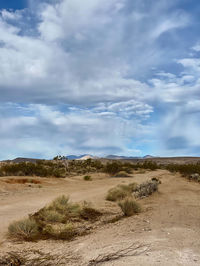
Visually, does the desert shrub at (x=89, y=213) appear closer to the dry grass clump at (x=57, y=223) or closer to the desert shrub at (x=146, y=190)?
the dry grass clump at (x=57, y=223)

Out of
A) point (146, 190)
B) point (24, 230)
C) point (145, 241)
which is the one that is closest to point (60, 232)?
point (24, 230)

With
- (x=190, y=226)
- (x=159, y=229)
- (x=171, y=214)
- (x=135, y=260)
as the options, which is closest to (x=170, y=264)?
(x=135, y=260)

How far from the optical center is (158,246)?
703 centimetres

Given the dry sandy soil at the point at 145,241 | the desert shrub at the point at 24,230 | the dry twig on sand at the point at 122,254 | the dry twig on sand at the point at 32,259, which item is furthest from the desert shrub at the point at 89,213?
the dry twig on sand at the point at 122,254

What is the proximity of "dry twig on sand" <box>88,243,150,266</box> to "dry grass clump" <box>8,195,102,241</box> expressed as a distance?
3.38 metres

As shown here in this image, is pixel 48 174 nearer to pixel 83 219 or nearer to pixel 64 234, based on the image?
pixel 83 219

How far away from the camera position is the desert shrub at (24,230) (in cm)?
1006

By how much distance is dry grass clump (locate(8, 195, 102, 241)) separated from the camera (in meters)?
10.2

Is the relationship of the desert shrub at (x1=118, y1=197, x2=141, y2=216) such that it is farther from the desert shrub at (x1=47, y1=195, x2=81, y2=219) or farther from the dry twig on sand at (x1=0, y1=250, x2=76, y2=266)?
the dry twig on sand at (x1=0, y1=250, x2=76, y2=266)

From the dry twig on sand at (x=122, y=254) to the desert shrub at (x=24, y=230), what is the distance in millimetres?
4065

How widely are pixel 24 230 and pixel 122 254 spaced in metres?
Result: 4.89

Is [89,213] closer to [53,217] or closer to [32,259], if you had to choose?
[53,217]

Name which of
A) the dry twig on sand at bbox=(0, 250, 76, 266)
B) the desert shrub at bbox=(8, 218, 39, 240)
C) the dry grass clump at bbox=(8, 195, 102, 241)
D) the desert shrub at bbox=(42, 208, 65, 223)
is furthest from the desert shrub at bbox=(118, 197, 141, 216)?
the dry twig on sand at bbox=(0, 250, 76, 266)

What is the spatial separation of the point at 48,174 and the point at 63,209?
25946 mm
